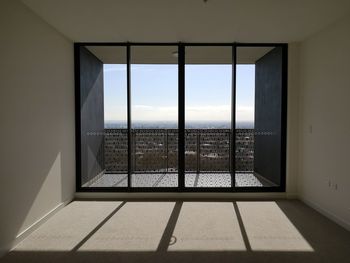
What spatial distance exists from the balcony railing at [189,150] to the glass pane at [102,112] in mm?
130

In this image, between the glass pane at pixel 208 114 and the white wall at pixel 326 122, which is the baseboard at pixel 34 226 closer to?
the glass pane at pixel 208 114

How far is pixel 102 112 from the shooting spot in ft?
15.2

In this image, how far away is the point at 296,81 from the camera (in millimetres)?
4000

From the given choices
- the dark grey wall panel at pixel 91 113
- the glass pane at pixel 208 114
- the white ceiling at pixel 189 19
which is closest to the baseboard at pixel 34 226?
the dark grey wall panel at pixel 91 113

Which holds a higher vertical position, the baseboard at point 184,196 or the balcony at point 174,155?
the balcony at point 174,155

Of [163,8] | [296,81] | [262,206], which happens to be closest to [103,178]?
[262,206]

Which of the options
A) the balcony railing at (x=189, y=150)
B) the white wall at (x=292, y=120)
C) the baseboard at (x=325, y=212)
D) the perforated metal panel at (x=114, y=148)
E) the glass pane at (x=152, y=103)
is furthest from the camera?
the balcony railing at (x=189, y=150)

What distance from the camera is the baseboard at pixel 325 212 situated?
2974mm

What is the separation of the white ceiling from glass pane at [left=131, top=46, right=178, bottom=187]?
1.75ft

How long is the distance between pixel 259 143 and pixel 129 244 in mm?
3309

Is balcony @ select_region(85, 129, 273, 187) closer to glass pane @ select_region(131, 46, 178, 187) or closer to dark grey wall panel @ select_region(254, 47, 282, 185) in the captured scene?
glass pane @ select_region(131, 46, 178, 187)

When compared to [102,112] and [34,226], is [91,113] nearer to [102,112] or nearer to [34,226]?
[102,112]

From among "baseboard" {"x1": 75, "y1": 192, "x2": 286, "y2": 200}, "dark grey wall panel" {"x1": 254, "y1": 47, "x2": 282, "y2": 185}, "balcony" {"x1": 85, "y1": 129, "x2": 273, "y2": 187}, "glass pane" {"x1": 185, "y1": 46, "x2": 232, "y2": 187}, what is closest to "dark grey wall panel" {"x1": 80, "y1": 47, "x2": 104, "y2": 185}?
"balcony" {"x1": 85, "y1": 129, "x2": 273, "y2": 187}

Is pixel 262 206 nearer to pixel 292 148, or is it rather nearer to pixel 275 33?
pixel 292 148
